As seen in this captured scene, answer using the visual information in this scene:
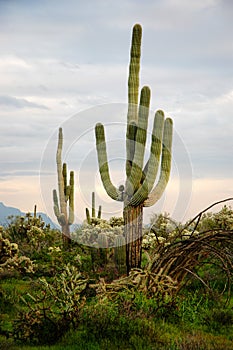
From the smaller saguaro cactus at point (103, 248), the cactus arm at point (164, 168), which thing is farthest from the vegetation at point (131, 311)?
the cactus arm at point (164, 168)

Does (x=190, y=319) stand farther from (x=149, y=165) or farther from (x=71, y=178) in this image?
(x=71, y=178)

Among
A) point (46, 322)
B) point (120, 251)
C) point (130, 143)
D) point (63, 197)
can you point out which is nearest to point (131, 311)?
point (46, 322)

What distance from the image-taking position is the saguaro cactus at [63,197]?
16750 millimetres

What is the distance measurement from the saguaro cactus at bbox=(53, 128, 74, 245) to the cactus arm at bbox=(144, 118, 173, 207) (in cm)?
551

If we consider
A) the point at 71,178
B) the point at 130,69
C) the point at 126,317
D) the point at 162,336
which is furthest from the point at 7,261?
the point at 71,178

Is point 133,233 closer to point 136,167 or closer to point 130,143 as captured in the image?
point 136,167

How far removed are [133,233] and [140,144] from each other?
1945 mm

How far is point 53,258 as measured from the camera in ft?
35.9

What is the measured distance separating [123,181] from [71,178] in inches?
241

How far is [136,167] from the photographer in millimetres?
11008

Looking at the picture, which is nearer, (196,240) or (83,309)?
(83,309)

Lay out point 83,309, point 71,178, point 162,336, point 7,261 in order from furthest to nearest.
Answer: point 71,178 → point 7,261 → point 83,309 → point 162,336

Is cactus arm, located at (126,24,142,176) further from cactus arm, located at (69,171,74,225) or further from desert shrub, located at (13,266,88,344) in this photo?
cactus arm, located at (69,171,74,225)

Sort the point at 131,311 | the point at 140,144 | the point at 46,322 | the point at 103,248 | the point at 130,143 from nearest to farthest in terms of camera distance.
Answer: the point at 46,322 → the point at 131,311 → the point at 140,144 → the point at 130,143 → the point at 103,248
